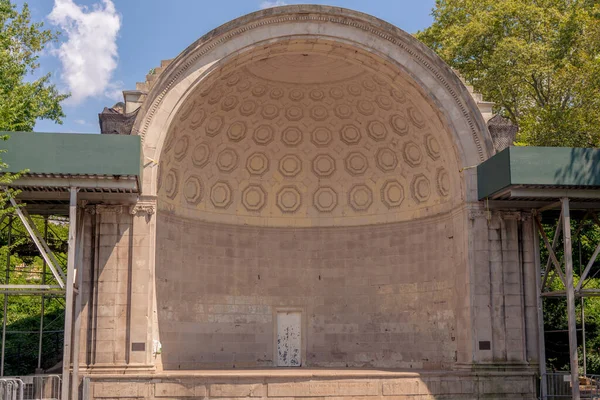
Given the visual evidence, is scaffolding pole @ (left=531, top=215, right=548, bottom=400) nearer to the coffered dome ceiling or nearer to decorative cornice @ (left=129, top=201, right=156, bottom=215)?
the coffered dome ceiling

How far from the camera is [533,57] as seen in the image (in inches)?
1312

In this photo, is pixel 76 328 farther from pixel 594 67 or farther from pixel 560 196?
pixel 594 67

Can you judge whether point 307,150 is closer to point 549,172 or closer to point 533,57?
point 549,172

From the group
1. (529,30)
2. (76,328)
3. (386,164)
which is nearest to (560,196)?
(386,164)

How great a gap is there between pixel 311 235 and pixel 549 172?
10.1m

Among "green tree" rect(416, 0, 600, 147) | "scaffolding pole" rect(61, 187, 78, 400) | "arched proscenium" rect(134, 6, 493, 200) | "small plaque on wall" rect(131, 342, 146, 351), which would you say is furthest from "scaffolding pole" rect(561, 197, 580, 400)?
"scaffolding pole" rect(61, 187, 78, 400)

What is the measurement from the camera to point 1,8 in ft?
76.6

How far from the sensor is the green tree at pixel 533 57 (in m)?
28.5

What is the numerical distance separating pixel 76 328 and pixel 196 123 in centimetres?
786

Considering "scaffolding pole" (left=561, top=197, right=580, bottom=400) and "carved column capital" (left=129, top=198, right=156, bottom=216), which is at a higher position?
"carved column capital" (left=129, top=198, right=156, bottom=216)

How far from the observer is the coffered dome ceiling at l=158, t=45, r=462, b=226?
24.4 m

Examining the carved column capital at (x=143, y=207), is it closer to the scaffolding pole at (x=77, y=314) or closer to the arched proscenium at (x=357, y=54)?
the scaffolding pole at (x=77, y=314)

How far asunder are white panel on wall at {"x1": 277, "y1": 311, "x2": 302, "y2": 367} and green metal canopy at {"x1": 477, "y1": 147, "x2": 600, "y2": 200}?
9.77m

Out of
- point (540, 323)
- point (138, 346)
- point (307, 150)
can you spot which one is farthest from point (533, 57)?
point (138, 346)
